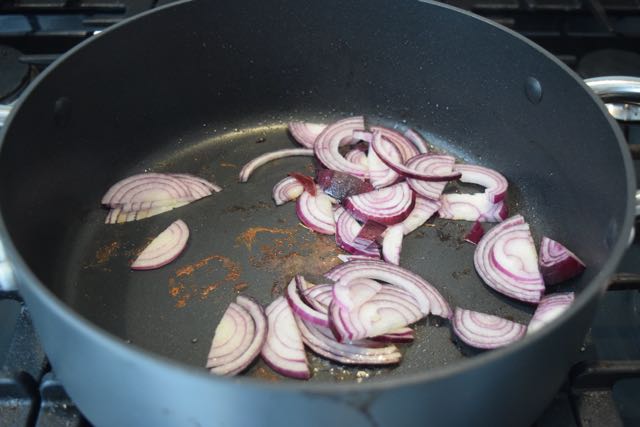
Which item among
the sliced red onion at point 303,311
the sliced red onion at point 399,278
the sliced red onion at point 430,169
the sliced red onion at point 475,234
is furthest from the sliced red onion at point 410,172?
the sliced red onion at point 303,311

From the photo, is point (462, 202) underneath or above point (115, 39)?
underneath

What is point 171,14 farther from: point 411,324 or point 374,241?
point 411,324

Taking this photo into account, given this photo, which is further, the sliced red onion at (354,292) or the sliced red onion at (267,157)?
the sliced red onion at (267,157)

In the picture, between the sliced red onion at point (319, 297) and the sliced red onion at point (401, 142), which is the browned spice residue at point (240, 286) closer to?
the sliced red onion at point (319, 297)

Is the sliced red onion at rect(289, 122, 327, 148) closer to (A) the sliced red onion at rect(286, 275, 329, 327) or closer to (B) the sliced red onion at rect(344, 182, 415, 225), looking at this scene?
(B) the sliced red onion at rect(344, 182, 415, 225)

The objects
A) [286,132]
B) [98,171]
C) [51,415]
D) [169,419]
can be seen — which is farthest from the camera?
[286,132]

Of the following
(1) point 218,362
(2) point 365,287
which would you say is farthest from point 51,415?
(2) point 365,287

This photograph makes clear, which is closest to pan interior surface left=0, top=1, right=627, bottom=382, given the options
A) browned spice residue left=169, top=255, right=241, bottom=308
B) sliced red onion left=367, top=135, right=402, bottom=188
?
browned spice residue left=169, top=255, right=241, bottom=308
